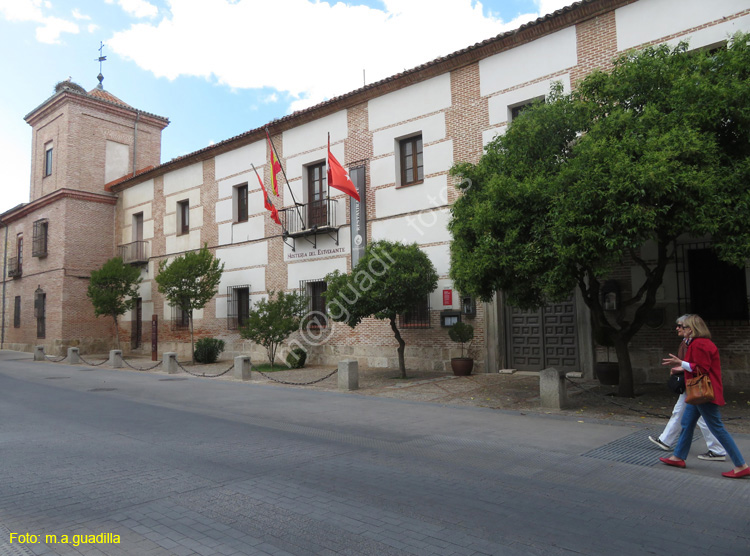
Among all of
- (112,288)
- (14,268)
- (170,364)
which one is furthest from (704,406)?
(14,268)

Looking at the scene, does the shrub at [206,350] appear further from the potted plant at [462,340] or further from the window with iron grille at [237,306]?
the potted plant at [462,340]

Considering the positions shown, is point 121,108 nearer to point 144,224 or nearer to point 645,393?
point 144,224

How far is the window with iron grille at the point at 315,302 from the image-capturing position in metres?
17.4

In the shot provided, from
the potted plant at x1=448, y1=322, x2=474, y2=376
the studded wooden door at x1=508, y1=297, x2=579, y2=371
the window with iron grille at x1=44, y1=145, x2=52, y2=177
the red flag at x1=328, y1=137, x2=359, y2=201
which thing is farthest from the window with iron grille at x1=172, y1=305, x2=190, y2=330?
the studded wooden door at x1=508, y1=297, x2=579, y2=371

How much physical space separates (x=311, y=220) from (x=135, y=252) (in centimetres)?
1162

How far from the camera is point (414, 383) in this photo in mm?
12430

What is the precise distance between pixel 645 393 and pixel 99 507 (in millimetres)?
9176

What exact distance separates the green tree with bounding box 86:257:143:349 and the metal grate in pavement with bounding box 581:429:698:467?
825 inches

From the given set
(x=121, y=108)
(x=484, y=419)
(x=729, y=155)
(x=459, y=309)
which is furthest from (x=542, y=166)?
(x=121, y=108)

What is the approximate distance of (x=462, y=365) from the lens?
13.1 meters

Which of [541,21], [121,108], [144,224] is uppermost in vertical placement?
[121,108]

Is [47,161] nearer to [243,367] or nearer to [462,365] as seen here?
[243,367]

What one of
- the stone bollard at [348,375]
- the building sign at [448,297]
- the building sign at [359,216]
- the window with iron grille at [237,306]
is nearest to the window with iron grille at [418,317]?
the building sign at [448,297]

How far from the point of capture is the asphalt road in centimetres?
356
